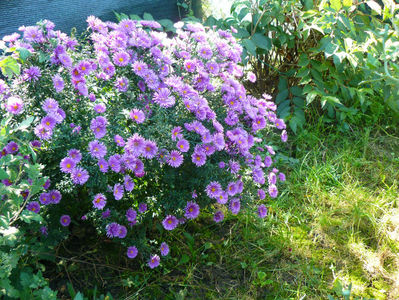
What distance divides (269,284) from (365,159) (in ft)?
3.76

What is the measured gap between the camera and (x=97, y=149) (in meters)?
1.38

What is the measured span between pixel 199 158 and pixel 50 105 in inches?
20.6

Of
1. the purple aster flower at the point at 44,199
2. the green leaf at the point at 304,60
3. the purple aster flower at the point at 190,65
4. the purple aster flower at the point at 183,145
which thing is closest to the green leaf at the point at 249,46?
the green leaf at the point at 304,60

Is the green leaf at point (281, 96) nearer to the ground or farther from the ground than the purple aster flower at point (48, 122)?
nearer to the ground

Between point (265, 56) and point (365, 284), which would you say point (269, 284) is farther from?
point (265, 56)

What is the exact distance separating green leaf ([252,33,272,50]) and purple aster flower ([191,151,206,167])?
1234mm

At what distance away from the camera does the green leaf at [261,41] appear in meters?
2.51

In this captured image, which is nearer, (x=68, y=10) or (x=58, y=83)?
(x=58, y=83)

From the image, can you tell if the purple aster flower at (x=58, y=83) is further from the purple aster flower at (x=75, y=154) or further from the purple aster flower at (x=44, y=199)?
the purple aster flower at (x=44, y=199)

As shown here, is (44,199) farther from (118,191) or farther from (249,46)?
(249,46)

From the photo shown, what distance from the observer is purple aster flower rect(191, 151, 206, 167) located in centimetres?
148

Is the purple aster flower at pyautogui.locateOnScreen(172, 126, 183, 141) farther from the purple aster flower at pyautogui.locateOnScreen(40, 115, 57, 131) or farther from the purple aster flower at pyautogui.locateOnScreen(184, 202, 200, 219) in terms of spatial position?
the purple aster flower at pyautogui.locateOnScreen(40, 115, 57, 131)

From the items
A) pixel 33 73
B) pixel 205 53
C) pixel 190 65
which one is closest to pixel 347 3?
pixel 205 53

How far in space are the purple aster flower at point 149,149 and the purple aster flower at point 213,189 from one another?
27 centimetres
